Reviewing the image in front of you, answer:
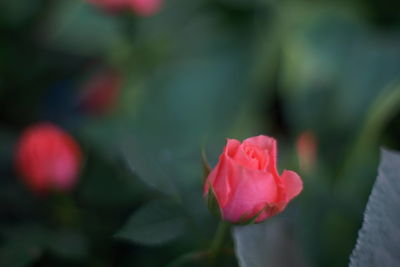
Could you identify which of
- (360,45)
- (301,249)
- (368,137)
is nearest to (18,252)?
(301,249)

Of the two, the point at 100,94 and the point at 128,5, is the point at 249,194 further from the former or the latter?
the point at 100,94

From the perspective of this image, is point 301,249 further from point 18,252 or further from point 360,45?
point 360,45

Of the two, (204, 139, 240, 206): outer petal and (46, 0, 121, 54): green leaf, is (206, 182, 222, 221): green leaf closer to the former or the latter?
(204, 139, 240, 206): outer petal

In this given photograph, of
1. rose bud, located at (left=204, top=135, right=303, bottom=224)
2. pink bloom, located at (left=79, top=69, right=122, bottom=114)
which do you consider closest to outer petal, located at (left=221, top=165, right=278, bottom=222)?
rose bud, located at (left=204, top=135, right=303, bottom=224)

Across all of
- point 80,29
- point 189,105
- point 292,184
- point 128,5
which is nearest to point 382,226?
point 292,184

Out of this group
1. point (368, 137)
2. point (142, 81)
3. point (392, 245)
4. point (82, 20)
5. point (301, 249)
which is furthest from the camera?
point (82, 20)

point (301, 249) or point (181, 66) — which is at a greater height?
point (301, 249)
